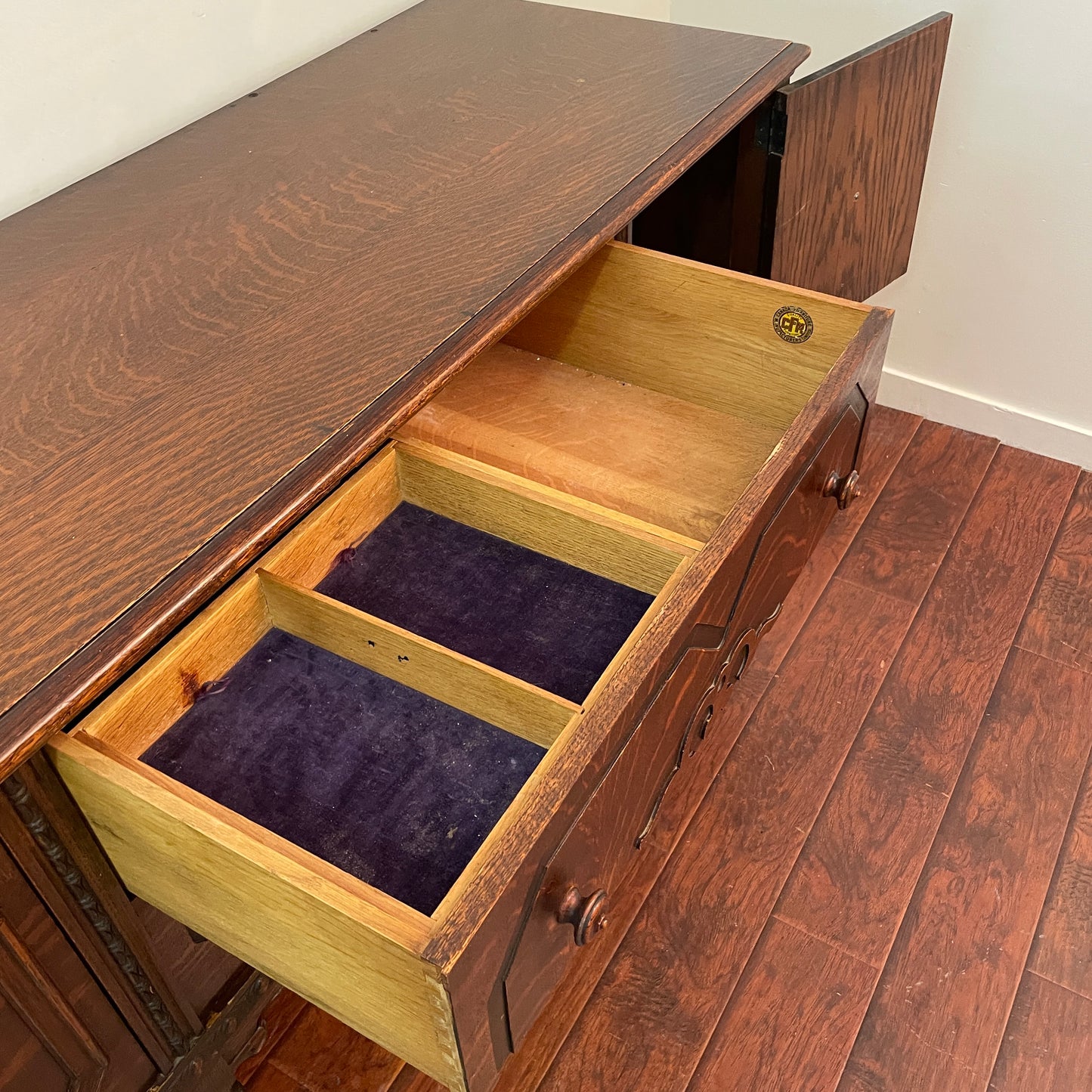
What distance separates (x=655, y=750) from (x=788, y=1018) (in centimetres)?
51

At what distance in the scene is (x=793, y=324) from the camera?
97 cm

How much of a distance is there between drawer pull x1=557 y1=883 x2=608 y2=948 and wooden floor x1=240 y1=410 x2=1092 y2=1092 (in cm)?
45

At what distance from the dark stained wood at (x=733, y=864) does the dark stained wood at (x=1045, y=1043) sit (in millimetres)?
271

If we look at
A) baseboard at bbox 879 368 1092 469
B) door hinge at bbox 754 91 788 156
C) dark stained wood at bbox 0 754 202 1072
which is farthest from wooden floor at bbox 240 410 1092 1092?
door hinge at bbox 754 91 788 156

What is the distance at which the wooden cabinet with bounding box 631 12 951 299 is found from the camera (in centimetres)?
107

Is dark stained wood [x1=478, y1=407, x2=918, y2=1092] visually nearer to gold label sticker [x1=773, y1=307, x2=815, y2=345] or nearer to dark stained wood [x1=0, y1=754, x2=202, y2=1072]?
gold label sticker [x1=773, y1=307, x2=815, y2=345]

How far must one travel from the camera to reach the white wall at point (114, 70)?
2.74 feet

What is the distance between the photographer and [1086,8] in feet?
4.37

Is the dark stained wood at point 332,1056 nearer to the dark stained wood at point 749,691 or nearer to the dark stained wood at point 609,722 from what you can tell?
the dark stained wood at point 749,691

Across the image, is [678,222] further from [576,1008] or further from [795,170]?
[576,1008]

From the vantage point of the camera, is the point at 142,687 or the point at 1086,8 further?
the point at 1086,8

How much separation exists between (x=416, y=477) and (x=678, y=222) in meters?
0.53

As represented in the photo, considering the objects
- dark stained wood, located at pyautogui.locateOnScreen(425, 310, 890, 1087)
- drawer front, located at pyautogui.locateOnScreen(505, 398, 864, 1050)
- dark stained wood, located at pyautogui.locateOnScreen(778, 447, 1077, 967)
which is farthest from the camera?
dark stained wood, located at pyautogui.locateOnScreen(778, 447, 1077, 967)

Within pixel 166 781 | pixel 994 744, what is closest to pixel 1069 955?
pixel 994 744
